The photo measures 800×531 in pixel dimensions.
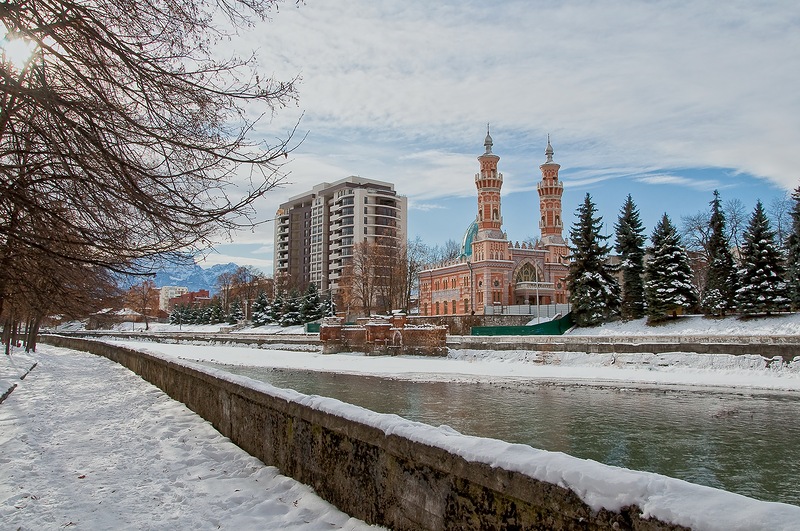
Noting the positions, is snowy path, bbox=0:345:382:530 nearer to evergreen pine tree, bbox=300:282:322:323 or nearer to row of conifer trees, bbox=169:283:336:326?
evergreen pine tree, bbox=300:282:322:323

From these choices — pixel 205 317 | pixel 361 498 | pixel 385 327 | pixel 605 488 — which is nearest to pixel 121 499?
pixel 361 498

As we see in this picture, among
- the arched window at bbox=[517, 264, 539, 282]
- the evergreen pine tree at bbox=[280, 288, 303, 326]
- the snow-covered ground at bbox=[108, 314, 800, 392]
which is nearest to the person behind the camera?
the snow-covered ground at bbox=[108, 314, 800, 392]

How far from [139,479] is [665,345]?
74.8ft

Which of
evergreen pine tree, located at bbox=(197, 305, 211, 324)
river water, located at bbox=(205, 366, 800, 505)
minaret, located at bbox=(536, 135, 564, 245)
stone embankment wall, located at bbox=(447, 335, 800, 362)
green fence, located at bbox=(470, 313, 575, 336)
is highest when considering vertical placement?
minaret, located at bbox=(536, 135, 564, 245)

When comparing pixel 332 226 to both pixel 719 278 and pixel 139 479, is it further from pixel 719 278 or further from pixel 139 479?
pixel 139 479

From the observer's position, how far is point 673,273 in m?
37.2

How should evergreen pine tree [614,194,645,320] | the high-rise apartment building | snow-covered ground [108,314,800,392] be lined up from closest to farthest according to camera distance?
snow-covered ground [108,314,800,392], evergreen pine tree [614,194,645,320], the high-rise apartment building

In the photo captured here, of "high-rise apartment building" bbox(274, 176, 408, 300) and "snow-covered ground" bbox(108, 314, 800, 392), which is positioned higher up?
"high-rise apartment building" bbox(274, 176, 408, 300)

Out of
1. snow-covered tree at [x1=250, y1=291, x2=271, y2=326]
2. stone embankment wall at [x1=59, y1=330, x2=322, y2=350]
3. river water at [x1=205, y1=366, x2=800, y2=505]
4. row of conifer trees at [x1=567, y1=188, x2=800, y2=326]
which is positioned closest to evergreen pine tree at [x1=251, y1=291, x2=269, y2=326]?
snow-covered tree at [x1=250, y1=291, x2=271, y2=326]

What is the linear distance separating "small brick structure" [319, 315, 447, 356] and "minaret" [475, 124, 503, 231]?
28.6 metres

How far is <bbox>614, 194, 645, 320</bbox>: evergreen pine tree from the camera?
131 feet

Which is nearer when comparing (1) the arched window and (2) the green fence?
(2) the green fence

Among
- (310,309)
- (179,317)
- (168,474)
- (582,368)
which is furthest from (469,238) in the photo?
(168,474)

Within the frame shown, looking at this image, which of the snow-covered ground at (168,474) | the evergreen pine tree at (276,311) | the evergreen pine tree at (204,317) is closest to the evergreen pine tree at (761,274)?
the snow-covered ground at (168,474)
